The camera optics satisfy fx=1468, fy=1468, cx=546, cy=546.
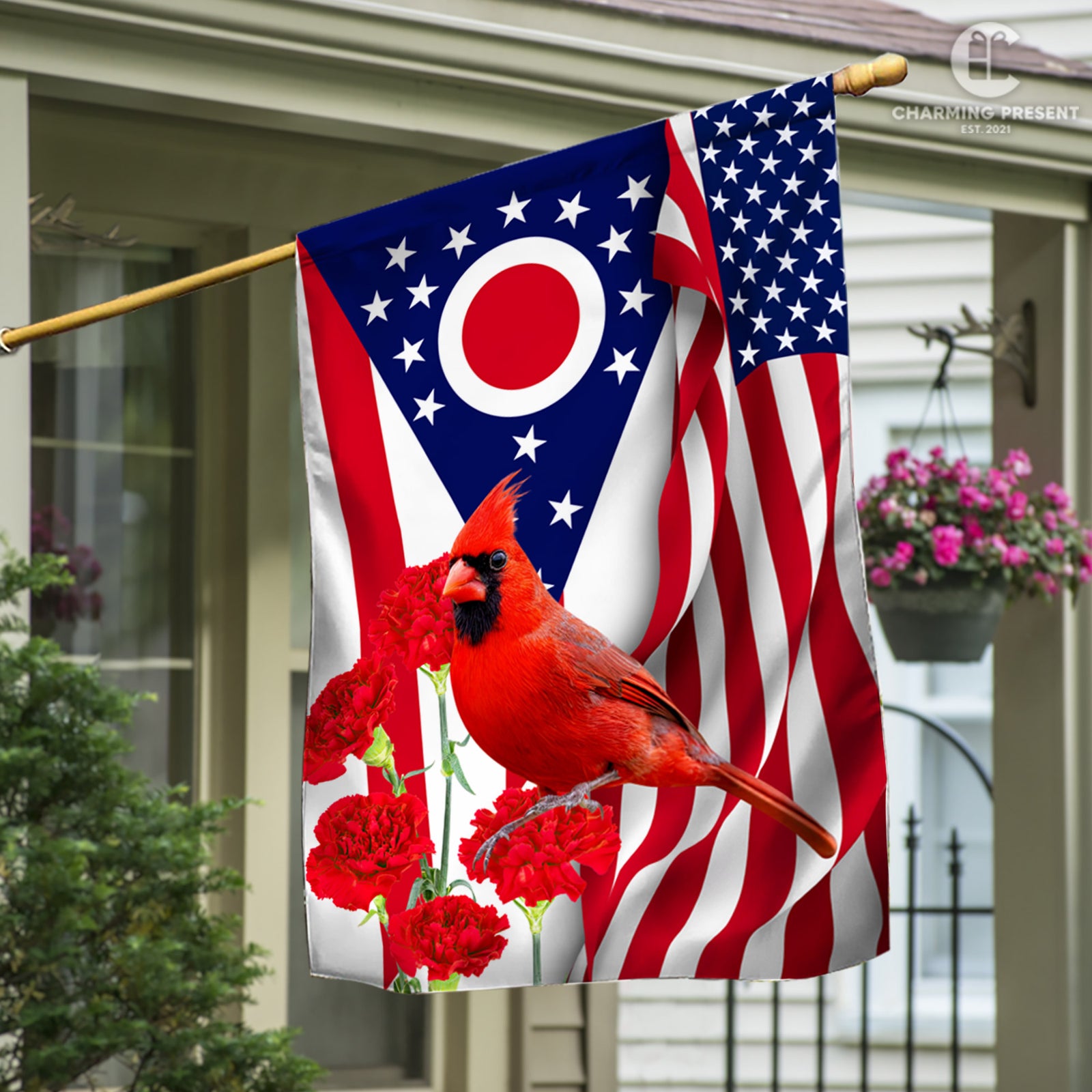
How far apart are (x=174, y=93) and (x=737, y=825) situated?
1.98m

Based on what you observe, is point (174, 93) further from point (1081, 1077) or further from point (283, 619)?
point (1081, 1077)

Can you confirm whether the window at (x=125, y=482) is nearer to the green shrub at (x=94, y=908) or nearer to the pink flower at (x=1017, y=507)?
the green shrub at (x=94, y=908)

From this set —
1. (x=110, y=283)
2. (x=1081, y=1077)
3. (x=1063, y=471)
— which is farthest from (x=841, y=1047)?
(x=110, y=283)

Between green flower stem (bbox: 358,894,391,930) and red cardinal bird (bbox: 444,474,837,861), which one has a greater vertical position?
red cardinal bird (bbox: 444,474,837,861)

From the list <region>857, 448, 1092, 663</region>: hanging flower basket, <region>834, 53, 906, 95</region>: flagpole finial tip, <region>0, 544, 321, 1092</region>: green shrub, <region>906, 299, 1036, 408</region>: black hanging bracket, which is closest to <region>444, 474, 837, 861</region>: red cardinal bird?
<region>834, 53, 906, 95</region>: flagpole finial tip

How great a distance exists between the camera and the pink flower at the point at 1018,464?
4.20 meters

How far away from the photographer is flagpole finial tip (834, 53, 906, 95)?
199cm

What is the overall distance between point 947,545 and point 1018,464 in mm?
316

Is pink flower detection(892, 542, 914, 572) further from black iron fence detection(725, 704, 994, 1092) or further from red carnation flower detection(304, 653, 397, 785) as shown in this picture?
red carnation flower detection(304, 653, 397, 785)

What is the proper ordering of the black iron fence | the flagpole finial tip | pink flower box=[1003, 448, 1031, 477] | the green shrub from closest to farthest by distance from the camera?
the flagpole finial tip < the green shrub < pink flower box=[1003, 448, 1031, 477] < the black iron fence

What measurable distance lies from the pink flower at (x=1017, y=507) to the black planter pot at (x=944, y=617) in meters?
0.17

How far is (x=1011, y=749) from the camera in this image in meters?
4.34

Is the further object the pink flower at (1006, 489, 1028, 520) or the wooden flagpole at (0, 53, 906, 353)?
the pink flower at (1006, 489, 1028, 520)

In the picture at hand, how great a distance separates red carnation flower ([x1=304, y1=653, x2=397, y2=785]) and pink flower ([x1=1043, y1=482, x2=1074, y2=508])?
2647 mm
